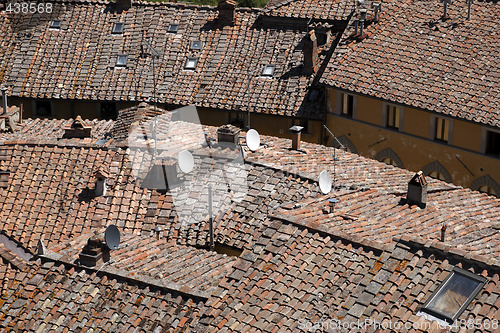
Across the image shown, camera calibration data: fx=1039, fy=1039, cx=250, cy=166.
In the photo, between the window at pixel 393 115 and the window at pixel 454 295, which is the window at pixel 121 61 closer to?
A: the window at pixel 393 115

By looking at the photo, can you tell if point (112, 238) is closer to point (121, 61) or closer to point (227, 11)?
point (121, 61)

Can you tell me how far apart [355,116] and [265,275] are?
18.9 m

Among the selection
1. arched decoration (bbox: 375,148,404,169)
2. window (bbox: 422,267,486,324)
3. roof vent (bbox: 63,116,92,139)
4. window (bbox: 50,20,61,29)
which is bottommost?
arched decoration (bbox: 375,148,404,169)

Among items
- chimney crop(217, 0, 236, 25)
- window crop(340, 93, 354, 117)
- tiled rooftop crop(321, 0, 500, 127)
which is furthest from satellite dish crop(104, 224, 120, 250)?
chimney crop(217, 0, 236, 25)

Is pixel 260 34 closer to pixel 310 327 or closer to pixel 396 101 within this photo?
pixel 396 101

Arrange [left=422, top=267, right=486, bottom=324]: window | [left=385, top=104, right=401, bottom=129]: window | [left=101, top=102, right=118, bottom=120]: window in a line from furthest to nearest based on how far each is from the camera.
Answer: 1. [left=101, top=102, right=118, bottom=120]: window
2. [left=385, top=104, right=401, bottom=129]: window
3. [left=422, top=267, right=486, bottom=324]: window

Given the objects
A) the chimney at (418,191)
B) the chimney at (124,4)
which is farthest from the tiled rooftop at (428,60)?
the chimney at (124,4)

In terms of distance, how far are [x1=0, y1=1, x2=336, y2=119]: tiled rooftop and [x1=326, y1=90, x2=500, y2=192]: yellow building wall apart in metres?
1.65

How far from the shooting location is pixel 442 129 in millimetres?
39969

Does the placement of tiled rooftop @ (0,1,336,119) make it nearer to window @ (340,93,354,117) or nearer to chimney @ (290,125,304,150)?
window @ (340,93,354,117)

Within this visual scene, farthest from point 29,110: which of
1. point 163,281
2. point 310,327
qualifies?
point 310,327

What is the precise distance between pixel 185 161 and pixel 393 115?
11503mm

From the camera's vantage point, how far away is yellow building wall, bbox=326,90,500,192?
1529 inches

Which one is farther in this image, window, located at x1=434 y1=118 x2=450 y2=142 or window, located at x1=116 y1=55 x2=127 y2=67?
window, located at x1=116 y1=55 x2=127 y2=67
